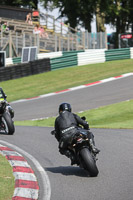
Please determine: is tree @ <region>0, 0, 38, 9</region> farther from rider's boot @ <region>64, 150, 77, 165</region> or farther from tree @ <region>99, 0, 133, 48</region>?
rider's boot @ <region>64, 150, 77, 165</region>

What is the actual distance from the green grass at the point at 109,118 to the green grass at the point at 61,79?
786cm

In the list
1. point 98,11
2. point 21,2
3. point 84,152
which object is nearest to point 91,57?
point 98,11

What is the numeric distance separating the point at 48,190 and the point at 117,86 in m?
18.6

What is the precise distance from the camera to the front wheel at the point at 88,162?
793 cm

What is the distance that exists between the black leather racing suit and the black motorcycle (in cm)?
11

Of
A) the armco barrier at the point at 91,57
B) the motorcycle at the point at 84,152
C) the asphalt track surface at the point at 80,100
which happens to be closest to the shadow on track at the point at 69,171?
the motorcycle at the point at 84,152

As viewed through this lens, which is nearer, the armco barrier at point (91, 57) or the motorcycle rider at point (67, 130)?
the motorcycle rider at point (67, 130)

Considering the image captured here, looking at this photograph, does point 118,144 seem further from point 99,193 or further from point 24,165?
point 99,193

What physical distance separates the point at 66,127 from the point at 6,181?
1456mm

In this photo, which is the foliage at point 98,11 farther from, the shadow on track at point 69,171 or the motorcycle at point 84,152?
the motorcycle at point 84,152

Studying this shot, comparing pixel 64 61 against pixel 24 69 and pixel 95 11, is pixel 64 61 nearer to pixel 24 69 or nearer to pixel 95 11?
pixel 24 69

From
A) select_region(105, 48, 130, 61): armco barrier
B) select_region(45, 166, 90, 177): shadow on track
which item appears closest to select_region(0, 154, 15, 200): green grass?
select_region(45, 166, 90, 177): shadow on track

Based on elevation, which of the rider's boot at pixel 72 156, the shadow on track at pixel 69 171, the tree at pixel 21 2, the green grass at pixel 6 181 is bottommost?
the shadow on track at pixel 69 171

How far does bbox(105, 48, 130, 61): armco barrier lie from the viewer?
123 ft
